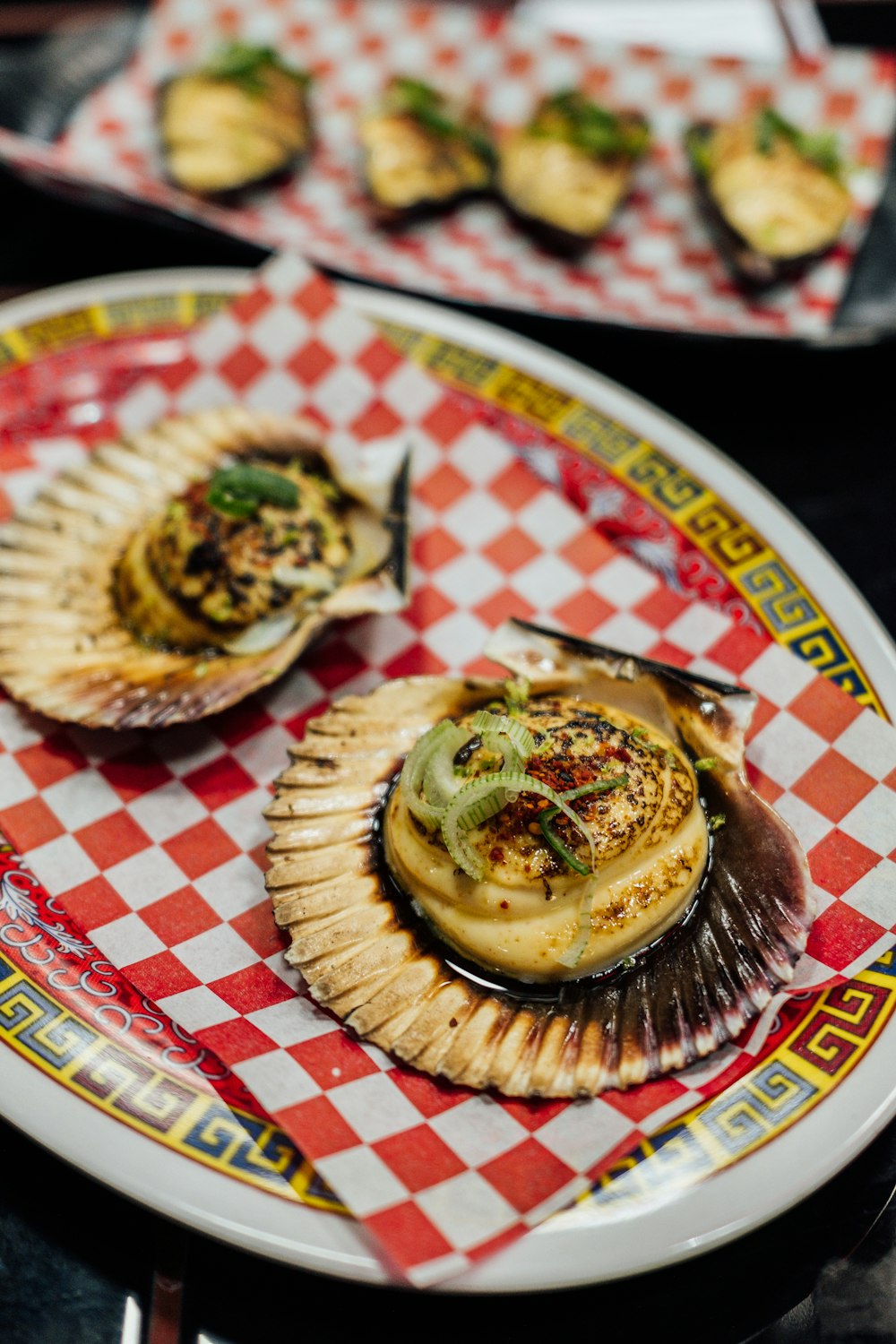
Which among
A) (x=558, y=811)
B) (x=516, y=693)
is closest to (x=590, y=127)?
(x=516, y=693)

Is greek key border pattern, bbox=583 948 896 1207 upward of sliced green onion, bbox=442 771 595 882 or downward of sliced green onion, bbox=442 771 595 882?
→ downward

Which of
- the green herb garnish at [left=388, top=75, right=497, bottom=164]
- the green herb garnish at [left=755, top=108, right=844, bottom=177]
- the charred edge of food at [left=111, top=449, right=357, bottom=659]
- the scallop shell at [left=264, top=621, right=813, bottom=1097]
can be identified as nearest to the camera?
the scallop shell at [left=264, top=621, right=813, bottom=1097]

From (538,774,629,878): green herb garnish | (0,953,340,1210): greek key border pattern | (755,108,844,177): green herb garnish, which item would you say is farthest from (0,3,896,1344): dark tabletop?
(755,108,844,177): green herb garnish

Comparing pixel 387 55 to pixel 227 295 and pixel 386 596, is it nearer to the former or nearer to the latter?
pixel 227 295

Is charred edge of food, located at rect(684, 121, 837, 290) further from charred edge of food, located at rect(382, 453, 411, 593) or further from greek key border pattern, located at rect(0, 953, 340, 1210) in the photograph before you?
greek key border pattern, located at rect(0, 953, 340, 1210)

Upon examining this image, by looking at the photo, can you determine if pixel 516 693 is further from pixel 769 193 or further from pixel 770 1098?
pixel 769 193

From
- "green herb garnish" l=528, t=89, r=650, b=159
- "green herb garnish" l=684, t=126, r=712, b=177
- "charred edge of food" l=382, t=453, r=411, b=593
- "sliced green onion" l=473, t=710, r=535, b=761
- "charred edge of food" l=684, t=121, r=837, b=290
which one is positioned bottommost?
"sliced green onion" l=473, t=710, r=535, b=761
